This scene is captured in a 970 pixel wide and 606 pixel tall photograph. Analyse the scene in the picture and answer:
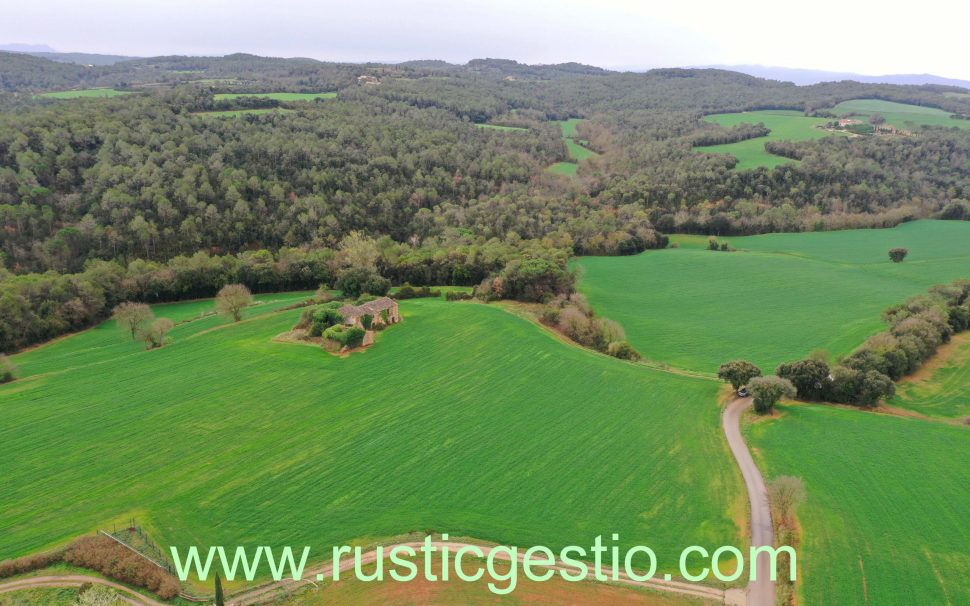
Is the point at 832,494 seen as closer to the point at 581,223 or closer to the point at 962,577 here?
the point at 962,577

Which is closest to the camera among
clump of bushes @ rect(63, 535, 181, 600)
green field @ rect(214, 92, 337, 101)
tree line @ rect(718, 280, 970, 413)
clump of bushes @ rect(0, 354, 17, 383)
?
clump of bushes @ rect(63, 535, 181, 600)

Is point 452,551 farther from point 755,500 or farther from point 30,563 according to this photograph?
point 30,563

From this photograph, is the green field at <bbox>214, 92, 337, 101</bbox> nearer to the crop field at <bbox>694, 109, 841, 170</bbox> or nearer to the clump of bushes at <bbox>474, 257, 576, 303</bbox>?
the clump of bushes at <bbox>474, 257, 576, 303</bbox>

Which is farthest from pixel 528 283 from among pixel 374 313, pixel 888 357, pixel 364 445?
pixel 888 357

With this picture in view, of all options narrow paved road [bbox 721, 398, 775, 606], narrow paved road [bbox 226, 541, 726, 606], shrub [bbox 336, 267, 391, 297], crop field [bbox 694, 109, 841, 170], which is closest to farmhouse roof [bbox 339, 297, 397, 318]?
shrub [bbox 336, 267, 391, 297]

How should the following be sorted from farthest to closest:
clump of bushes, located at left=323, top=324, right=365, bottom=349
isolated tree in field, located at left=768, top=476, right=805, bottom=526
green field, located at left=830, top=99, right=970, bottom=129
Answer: green field, located at left=830, top=99, right=970, bottom=129 < clump of bushes, located at left=323, top=324, right=365, bottom=349 < isolated tree in field, located at left=768, top=476, right=805, bottom=526

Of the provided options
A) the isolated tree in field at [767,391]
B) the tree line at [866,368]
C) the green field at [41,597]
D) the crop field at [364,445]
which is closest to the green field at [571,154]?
the tree line at [866,368]
